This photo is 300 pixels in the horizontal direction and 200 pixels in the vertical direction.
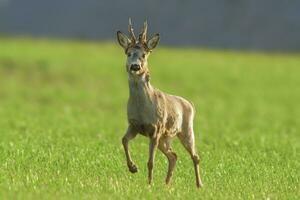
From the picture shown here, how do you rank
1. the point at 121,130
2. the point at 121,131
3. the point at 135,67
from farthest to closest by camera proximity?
the point at 121,130 → the point at 121,131 → the point at 135,67

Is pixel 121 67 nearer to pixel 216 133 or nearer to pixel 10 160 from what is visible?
pixel 216 133

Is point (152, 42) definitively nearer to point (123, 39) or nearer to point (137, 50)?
point (137, 50)

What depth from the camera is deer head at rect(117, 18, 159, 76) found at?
1286cm

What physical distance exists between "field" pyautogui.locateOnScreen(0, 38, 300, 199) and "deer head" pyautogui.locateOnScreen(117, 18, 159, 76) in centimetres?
207

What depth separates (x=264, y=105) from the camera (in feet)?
157

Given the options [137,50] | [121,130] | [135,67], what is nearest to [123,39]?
[137,50]

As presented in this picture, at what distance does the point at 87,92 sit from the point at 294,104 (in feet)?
44.0

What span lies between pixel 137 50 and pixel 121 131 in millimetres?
14359

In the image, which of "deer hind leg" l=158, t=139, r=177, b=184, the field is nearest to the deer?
"deer hind leg" l=158, t=139, r=177, b=184

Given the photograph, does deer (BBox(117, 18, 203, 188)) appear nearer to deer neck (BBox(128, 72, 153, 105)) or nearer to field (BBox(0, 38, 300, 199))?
deer neck (BBox(128, 72, 153, 105))

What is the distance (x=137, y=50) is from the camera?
42.7ft

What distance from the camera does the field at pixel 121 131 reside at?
45.1 ft

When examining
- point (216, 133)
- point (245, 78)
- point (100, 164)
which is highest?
point (100, 164)

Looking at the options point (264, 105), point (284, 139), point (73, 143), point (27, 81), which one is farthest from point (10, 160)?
point (27, 81)
